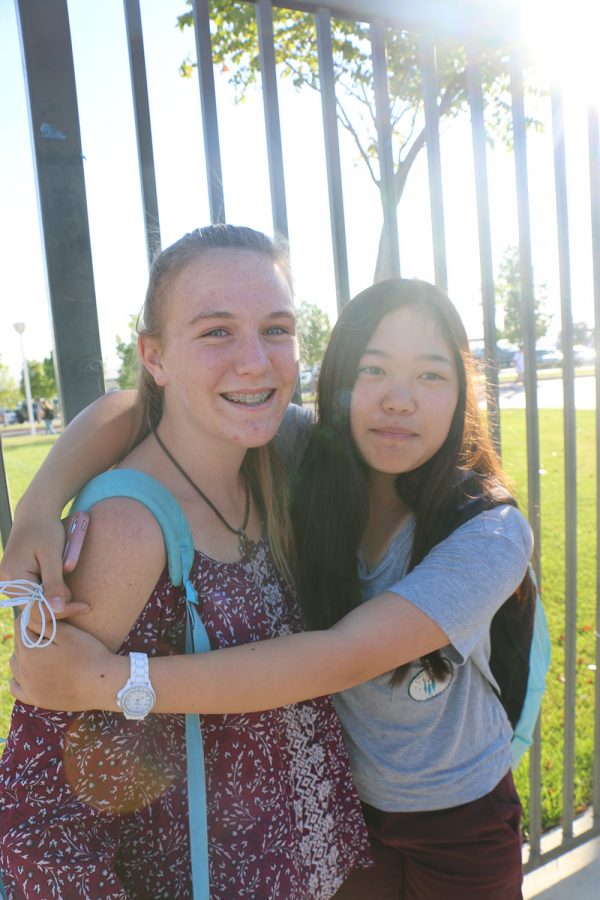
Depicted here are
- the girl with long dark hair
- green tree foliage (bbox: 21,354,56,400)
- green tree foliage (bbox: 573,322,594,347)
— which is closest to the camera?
the girl with long dark hair

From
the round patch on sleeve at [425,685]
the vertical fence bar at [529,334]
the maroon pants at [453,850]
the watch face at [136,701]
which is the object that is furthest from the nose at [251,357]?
the vertical fence bar at [529,334]

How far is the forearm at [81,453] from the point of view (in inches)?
59.3

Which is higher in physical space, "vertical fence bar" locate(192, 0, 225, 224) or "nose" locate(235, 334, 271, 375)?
"vertical fence bar" locate(192, 0, 225, 224)

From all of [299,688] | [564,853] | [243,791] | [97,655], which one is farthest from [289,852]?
[564,853]

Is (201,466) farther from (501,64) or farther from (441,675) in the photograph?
(501,64)

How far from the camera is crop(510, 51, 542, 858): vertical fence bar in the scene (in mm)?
2416

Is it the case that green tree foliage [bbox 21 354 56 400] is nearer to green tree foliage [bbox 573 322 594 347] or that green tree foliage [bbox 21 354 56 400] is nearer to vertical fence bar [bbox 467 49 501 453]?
green tree foliage [bbox 573 322 594 347]

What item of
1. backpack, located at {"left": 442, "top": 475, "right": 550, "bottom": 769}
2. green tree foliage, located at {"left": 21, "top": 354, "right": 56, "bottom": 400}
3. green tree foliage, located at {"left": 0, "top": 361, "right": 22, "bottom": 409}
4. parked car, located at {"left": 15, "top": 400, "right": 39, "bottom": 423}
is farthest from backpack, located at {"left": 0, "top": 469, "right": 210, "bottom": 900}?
parked car, located at {"left": 15, "top": 400, "right": 39, "bottom": 423}

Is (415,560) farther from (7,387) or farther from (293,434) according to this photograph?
(7,387)

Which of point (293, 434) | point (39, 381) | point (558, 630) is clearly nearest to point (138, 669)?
point (293, 434)

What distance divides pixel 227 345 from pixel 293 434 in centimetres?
56

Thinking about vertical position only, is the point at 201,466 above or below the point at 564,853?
above

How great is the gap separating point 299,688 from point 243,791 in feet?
0.88

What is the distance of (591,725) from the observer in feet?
12.1
